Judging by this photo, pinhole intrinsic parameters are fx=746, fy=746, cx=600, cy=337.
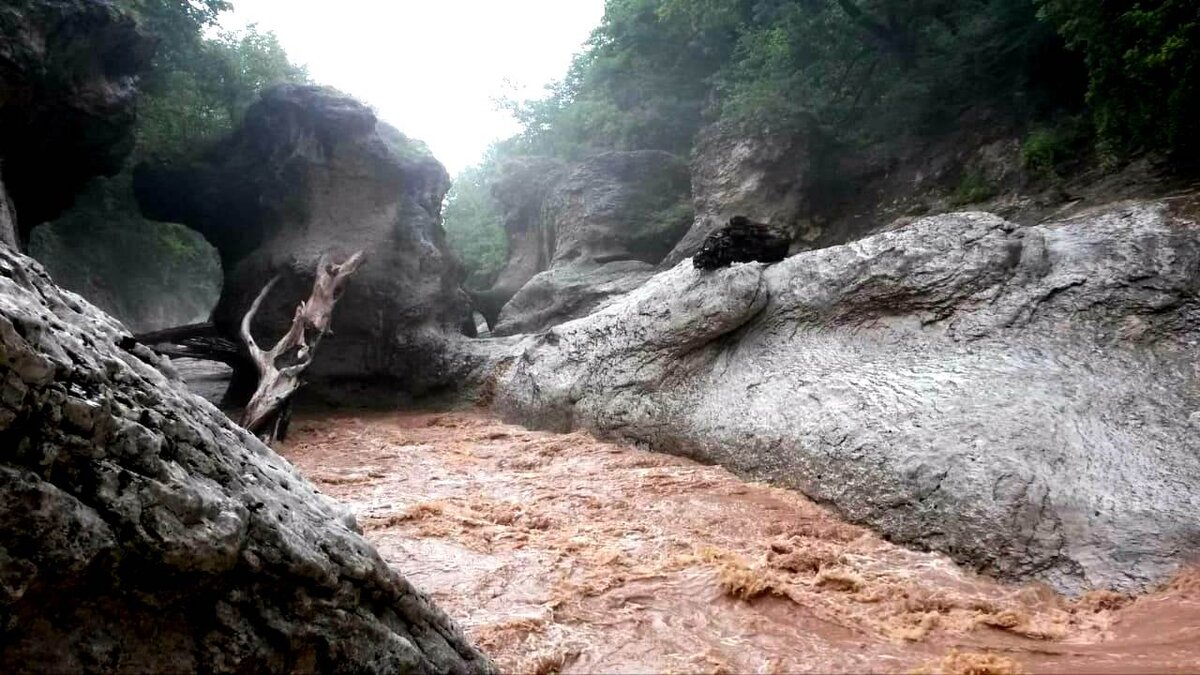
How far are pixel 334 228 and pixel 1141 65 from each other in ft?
39.1

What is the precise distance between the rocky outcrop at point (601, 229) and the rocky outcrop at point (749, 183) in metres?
1.74

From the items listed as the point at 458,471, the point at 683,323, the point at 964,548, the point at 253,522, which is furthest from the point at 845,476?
the point at 253,522

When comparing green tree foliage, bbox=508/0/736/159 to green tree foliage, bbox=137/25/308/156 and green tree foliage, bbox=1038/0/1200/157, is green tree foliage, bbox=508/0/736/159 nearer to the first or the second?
green tree foliage, bbox=137/25/308/156

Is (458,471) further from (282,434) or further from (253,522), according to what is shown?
(253,522)

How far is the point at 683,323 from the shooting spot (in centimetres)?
845

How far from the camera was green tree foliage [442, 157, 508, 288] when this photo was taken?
24766mm

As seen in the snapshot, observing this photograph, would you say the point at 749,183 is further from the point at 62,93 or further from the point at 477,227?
the point at 477,227

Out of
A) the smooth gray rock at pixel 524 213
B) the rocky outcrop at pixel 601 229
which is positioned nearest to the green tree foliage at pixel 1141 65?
the rocky outcrop at pixel 601 229

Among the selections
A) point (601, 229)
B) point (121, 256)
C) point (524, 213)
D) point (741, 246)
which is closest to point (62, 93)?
point (741, 246)

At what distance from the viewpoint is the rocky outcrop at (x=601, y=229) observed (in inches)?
599

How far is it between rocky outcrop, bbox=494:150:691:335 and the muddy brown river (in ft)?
27.7

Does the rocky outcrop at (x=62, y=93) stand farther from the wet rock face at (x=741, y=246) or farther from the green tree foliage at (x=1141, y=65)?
the green tree foliage at (x=1141, y=65)

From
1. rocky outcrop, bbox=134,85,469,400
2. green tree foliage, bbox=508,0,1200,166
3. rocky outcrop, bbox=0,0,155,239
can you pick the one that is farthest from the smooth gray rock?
rocky outcrop, bbox=0,0,155,239

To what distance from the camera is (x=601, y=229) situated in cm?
1712
